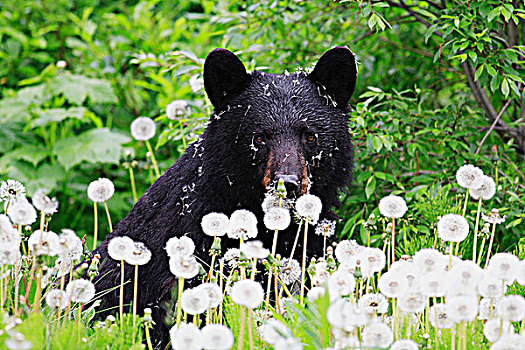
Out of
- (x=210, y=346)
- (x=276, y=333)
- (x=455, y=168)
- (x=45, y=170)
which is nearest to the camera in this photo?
(x=210, y=346)

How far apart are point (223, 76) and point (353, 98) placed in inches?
59.8

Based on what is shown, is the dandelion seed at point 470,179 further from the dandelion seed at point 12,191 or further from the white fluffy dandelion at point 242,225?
the dandelion seed at point 12,191

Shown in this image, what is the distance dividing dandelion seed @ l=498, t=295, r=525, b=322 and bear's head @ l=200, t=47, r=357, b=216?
1269 mm

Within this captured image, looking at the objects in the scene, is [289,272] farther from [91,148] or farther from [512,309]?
[91,148]

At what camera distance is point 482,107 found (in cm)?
419

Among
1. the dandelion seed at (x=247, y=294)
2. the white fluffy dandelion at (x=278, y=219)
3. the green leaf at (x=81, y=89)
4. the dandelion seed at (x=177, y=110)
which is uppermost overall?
the green leaf at (x=81, y=89)

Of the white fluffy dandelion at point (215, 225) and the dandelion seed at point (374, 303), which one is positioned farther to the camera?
the white fluffy dandelion at point (215, 225)

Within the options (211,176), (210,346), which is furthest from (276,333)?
(211,176)

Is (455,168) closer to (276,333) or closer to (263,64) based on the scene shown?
(263,64)

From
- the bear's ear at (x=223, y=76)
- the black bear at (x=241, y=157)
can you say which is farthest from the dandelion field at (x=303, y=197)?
the bear's ear at (x=223, y=76)

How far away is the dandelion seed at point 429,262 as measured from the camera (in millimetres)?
2008

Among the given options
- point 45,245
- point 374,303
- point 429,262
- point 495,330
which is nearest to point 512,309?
point 495,330

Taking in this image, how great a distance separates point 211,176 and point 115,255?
0.93 m

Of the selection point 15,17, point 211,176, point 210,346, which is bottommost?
point 210,346
